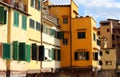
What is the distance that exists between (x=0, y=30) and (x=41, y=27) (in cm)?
1237

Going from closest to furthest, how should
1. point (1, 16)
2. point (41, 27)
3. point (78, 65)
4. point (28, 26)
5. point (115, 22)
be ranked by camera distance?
point (1, 16) < point (28, 26) < point (41, 27) < point (78, 65) < point (115, 22)

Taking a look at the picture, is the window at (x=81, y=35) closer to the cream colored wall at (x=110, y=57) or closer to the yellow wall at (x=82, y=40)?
the yellow wall at (x=82, y=40)

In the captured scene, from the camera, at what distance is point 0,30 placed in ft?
82.7

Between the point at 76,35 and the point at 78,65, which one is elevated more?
the point at 76,35

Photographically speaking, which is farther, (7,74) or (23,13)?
(23,13)

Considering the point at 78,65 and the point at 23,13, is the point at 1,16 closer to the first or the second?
the point at 23,13

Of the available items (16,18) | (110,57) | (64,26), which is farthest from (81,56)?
(110,57)

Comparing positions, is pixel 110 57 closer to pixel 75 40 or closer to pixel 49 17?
pixel 75 40

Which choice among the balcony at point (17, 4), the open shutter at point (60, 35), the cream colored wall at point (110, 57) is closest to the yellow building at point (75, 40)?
the open shutter at point (60, 35)

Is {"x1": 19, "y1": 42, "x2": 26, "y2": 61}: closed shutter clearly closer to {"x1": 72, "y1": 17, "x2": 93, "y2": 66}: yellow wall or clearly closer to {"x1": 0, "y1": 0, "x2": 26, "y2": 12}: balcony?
{"x1": 0, "y1": 0, "x2": 26, "y2": 12}: balcony

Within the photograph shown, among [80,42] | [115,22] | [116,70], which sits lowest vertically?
[116,70]

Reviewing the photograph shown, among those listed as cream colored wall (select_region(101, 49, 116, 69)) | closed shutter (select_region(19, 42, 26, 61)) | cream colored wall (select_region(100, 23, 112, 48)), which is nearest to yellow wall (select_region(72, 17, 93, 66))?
closed shutter (select_region(19, 42, 26, 61))

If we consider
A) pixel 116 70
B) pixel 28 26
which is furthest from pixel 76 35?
pixel 116 70

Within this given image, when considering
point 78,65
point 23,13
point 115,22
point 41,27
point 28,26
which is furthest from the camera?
point 115,22
